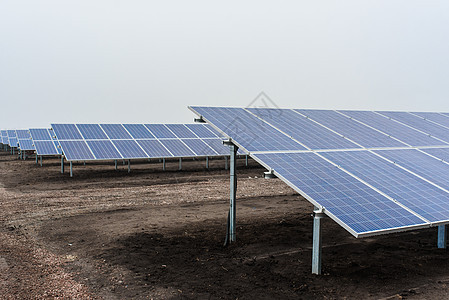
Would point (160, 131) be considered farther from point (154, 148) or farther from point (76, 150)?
point (76, 150)

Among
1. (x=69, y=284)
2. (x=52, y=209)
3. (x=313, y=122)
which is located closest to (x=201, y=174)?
(x=52, y=209)

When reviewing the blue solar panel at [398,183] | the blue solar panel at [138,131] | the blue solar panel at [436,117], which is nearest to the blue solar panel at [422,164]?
the blue solar panel at [398,183]

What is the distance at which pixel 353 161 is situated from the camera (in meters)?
11.0

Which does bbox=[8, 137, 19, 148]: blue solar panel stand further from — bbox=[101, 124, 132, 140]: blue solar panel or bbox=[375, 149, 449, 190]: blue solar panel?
bbox=[375, 149, 449, 190]: blue solar panel

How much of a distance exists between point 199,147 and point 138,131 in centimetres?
544

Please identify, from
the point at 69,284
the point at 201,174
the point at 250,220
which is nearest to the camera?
the point at 69,284

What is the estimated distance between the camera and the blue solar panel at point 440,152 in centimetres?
1265

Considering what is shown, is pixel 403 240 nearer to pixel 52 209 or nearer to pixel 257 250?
pixel 257 250

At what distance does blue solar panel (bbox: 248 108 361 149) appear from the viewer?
1191cm

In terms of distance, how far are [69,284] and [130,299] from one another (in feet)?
6.00

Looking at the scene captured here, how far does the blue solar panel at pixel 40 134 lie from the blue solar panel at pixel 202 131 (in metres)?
12.1

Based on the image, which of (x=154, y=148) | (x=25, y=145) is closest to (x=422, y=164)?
(x=154, y=148)

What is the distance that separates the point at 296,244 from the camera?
12.0 meters

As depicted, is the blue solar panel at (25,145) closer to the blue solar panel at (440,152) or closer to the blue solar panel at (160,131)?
the blue solar panel at (160,131)
